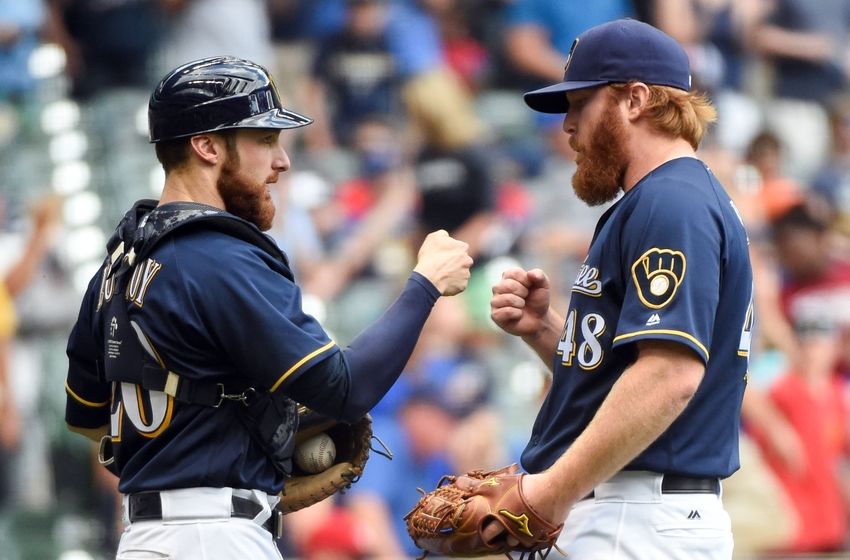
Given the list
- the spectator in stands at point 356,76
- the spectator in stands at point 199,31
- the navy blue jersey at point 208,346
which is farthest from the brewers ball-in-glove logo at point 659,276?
the spectator in stands at point 356,76

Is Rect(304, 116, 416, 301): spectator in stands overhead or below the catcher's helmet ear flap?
below

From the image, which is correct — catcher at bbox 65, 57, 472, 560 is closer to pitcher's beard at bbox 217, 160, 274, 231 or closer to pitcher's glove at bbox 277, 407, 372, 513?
pitcher's beard at bbox 217, 160, 274, 231

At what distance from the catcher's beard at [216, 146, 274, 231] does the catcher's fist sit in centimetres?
68

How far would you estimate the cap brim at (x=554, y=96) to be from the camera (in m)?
3.23

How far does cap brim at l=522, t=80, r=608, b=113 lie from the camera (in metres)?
3.23

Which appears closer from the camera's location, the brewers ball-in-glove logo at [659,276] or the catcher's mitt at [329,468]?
the brewers ball-in-glove logo at [659,276]

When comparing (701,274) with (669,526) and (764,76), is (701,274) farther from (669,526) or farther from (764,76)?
(764,76)

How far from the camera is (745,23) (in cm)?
917

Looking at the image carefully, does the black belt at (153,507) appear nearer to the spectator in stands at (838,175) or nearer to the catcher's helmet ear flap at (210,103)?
the catcher's helmet ear flap at (210,103)

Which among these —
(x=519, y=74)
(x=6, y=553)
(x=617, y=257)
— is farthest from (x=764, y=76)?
(x=617, y=257)

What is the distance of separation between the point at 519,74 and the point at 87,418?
18.0 feet

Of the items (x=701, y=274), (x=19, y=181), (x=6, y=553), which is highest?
(x=19, y=181)

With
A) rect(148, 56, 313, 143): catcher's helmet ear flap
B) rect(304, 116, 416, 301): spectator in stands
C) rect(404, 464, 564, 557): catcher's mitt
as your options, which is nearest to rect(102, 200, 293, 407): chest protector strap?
rect(148, 56, 313, 143): catcher's helmet ear flap

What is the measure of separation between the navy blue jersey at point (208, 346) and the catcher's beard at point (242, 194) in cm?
18
